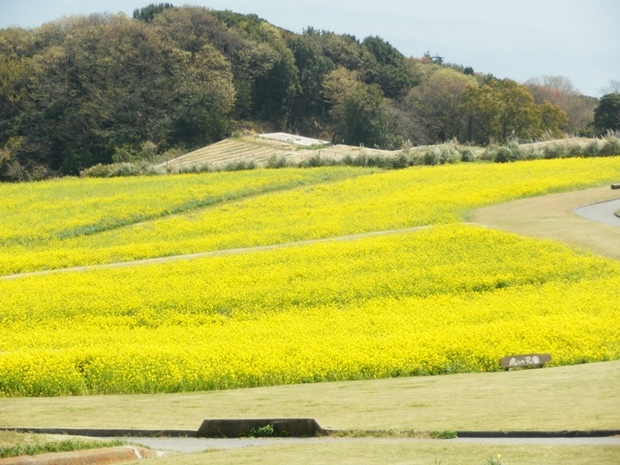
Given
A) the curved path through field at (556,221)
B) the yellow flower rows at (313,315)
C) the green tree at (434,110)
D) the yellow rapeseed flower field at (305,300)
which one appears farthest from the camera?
the green tree at (434,110)

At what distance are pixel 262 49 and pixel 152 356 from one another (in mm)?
71575

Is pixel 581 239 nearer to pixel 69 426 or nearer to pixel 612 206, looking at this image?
pixel 612 206

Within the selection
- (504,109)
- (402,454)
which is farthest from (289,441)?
(504,109)

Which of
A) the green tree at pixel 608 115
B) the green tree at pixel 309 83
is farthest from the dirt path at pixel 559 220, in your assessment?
the green tree at pixel 309 83

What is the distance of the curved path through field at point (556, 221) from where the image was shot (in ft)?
127

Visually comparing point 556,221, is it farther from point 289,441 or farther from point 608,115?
point 608,115

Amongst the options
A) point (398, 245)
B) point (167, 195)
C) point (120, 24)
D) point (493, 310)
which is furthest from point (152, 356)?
point (120, 24)

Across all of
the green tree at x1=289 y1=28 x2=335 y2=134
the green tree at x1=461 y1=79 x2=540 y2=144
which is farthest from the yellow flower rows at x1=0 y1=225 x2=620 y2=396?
the green tree at x1=289 y1=28 x2=335 y2=134

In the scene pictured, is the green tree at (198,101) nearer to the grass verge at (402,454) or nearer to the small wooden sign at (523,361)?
the small wooden sign at (523,361)

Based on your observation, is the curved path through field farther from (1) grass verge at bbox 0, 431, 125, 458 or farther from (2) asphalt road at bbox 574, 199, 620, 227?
(1) grass verge at bbox 0, 431, 125, 458

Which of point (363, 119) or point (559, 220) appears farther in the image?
point (363, 119)

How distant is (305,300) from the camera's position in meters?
32.8

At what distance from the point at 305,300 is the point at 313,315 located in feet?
5.57

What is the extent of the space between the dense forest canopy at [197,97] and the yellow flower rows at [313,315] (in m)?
39.7
